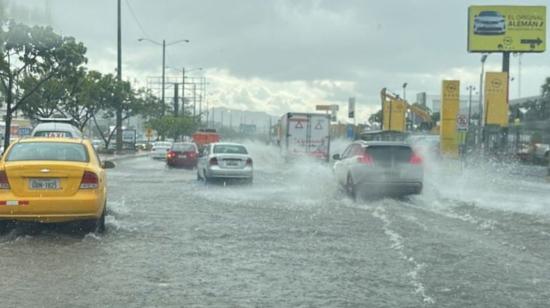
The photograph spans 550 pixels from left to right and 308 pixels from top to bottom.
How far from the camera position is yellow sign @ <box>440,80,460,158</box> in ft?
129

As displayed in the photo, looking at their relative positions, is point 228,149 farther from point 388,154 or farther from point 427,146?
point 427,146

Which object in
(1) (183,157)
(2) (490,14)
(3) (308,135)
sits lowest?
(1) (183,157)

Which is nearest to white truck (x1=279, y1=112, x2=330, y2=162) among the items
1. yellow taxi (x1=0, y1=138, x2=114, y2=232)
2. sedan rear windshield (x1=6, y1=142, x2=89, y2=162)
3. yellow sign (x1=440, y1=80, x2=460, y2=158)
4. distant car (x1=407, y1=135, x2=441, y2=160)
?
distant car (x1=407, y1=135, x2=441, y2=160)


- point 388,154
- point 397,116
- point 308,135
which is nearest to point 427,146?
point 308,135

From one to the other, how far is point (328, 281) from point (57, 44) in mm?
25196

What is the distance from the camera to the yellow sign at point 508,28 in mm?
49094

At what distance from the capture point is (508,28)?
4938cm

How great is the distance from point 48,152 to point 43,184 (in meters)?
0.94

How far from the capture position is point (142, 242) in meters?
10.5

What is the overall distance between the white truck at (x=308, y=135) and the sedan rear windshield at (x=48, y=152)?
1011 inches

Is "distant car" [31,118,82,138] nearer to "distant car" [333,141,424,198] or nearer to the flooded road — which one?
the flooded road

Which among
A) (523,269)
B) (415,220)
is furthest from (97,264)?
(415,220)

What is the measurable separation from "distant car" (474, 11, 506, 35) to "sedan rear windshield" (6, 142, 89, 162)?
4239cm

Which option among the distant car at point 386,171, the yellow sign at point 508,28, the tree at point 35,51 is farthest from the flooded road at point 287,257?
the yellow sign at point 508,28
